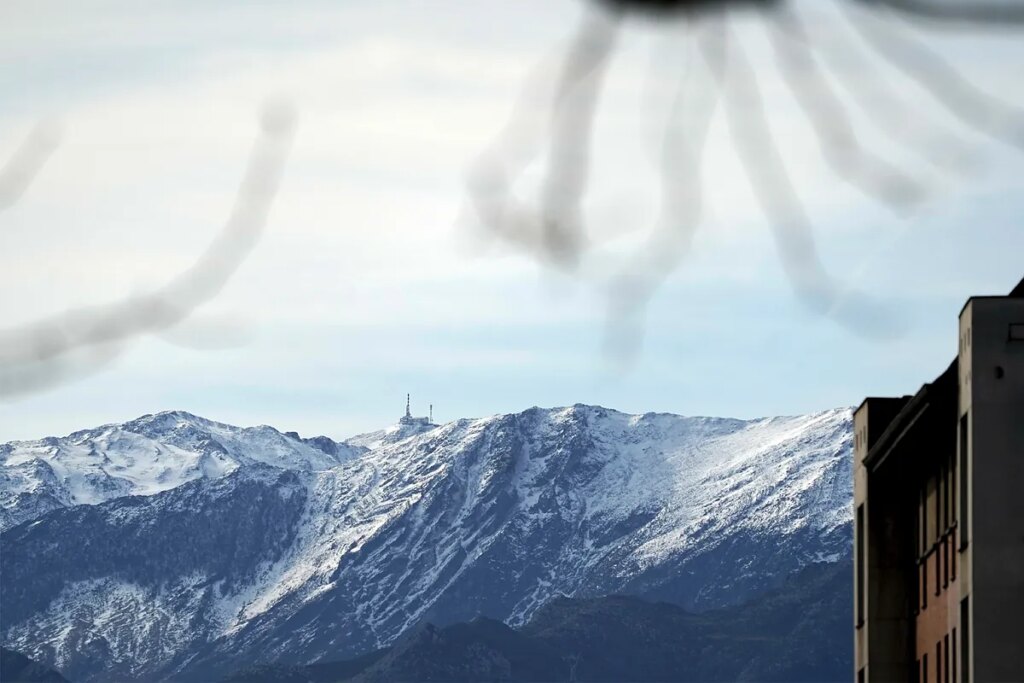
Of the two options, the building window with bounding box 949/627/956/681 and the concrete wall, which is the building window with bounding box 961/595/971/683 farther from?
the building window with bounding box 949/627/956/681

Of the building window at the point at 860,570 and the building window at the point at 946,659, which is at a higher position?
the building window at the point at 860,570

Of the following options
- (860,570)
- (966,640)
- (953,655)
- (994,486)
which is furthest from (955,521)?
(860,570)

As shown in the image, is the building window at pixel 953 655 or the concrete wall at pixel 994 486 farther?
the building window at pixel 953 655

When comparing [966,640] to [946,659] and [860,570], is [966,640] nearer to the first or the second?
[946,659]

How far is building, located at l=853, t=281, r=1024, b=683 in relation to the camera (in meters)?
47.9

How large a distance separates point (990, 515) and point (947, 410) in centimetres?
434

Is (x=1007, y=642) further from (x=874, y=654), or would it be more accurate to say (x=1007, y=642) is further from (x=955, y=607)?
(x=874, y=654)

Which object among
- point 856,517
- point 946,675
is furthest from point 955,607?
point 856,517

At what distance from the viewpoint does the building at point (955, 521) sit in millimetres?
47938

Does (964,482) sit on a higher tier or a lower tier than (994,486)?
higher

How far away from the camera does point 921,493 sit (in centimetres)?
5784

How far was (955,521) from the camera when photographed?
5141 cm

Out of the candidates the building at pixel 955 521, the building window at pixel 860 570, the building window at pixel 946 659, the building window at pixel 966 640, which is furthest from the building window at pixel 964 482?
the building window at pixel 860 570

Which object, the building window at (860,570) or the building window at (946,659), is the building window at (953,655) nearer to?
the building window at (946,659)
